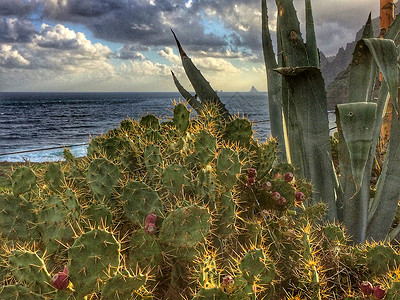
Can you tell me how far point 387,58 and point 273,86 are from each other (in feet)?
3.58

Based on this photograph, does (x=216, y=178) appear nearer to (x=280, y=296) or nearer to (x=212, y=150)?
(x=212, y=150)

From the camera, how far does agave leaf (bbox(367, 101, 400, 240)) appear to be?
8.03 feet

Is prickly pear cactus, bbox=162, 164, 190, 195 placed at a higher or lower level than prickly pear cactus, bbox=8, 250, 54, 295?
higher

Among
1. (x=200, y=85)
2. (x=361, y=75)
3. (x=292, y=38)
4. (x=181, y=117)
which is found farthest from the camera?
(x=200, y=85)

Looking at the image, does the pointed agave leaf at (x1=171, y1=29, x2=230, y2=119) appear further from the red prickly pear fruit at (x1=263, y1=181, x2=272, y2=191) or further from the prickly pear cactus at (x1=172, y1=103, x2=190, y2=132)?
the red prickly pear fruit at (x1=263, y1=181, x2=272, y2=191)

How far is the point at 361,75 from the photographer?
7.71 ft

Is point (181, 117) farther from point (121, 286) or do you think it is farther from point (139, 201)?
point (121, 286)

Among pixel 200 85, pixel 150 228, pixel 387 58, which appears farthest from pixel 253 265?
pixel 200 85

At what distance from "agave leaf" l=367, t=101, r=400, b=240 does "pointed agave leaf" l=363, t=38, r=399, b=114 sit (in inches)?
25.4

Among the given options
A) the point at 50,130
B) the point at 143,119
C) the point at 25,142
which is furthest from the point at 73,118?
the point at 143,119

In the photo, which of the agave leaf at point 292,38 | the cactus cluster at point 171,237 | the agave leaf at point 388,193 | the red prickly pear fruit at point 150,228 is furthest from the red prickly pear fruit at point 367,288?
the agave leaf at point 292,38

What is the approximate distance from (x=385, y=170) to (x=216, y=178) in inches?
58.6

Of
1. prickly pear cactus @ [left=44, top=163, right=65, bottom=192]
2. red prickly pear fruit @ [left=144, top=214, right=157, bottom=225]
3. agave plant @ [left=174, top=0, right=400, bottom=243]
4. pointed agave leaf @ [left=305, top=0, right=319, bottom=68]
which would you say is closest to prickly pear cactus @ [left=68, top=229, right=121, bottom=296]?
red prickly pear fruit @ [left=144, top=214, right=157, bottom=225]

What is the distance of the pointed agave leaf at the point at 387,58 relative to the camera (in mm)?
1817
